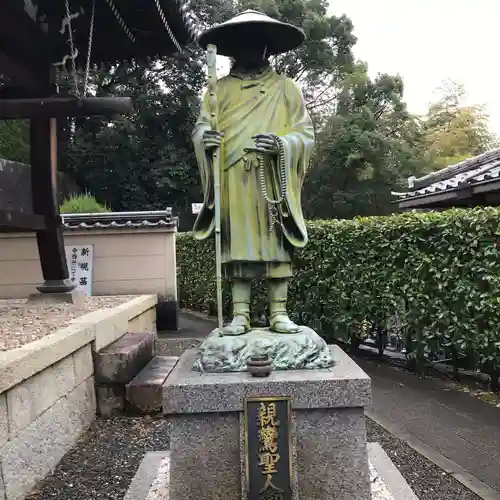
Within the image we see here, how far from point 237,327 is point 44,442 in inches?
77.9

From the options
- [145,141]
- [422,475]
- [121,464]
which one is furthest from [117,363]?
[145,141]

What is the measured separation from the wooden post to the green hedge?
12.6 ft

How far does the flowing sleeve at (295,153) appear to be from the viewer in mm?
3402

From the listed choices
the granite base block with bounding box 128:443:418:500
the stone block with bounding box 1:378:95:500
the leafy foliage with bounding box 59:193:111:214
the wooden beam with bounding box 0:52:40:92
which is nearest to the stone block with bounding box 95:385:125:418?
the stone block with bounding box 1:378:95:500

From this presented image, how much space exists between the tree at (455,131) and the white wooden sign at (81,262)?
22.8m

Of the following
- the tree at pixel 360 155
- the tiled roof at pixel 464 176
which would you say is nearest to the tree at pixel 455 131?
the tree at pixel 360 155

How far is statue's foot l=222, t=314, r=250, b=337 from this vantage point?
338 cm

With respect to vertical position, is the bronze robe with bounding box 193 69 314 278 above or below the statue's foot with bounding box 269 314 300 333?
above

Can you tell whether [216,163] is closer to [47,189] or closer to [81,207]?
[47,189]

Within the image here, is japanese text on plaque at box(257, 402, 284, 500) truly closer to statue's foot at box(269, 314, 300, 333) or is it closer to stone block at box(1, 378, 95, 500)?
statue's foot at box(269, 314, 300, 333)

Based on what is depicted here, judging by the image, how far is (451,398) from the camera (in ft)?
19.7

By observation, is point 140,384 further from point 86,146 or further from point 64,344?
point 86,146

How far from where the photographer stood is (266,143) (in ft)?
10.7

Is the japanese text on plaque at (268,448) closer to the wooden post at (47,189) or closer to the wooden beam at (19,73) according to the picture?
the wooden post at (47,189)
